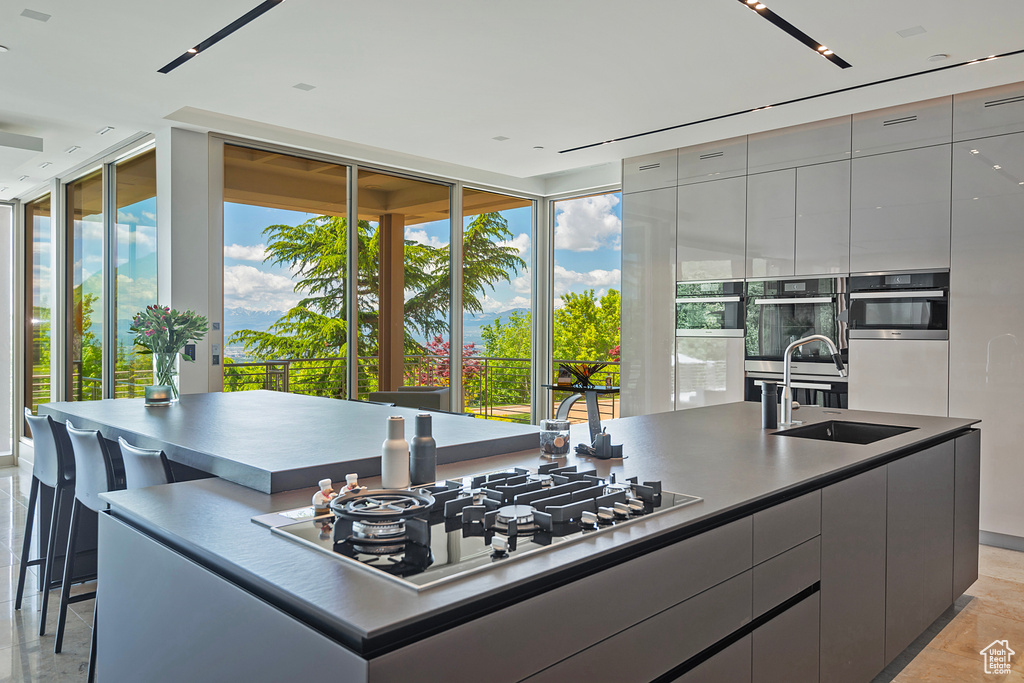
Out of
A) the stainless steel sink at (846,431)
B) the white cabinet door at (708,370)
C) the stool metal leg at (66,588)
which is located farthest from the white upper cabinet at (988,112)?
the stool metal leg at (66,588)

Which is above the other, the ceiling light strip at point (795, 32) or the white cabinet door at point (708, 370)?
the ceiling light strip at point (795, 32)

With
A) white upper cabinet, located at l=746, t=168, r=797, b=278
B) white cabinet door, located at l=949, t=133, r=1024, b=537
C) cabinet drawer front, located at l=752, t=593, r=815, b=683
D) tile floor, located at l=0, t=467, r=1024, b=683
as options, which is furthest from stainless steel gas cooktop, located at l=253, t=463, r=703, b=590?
white upper cabinet, located at l=746, t=168, r=797, b=278

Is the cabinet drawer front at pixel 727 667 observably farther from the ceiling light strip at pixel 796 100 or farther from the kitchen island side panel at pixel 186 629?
the ceiling light strip at pixel 796 100

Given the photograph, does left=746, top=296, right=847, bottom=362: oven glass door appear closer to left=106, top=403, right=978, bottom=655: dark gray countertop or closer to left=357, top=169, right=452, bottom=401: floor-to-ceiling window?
left=106, top=403, right=978, bottom=655: dark gray countertop

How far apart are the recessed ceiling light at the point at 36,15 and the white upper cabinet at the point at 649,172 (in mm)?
4016

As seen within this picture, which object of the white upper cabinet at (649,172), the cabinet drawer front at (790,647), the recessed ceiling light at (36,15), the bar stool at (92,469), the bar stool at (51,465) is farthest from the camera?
the white upper cabinet at (649,172)

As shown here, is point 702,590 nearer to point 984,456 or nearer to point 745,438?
point 745,438

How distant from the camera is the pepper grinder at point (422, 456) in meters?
1.72

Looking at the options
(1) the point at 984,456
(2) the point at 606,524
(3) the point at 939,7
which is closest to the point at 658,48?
(3) the point at 939,7

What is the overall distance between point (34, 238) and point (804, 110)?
7091 mm

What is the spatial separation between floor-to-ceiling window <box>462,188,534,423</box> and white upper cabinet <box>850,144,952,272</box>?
11.4ft

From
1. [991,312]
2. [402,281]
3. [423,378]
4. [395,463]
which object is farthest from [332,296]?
[991,312]

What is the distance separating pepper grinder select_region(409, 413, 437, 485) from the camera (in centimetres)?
172

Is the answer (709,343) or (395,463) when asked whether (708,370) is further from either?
(395,463)
